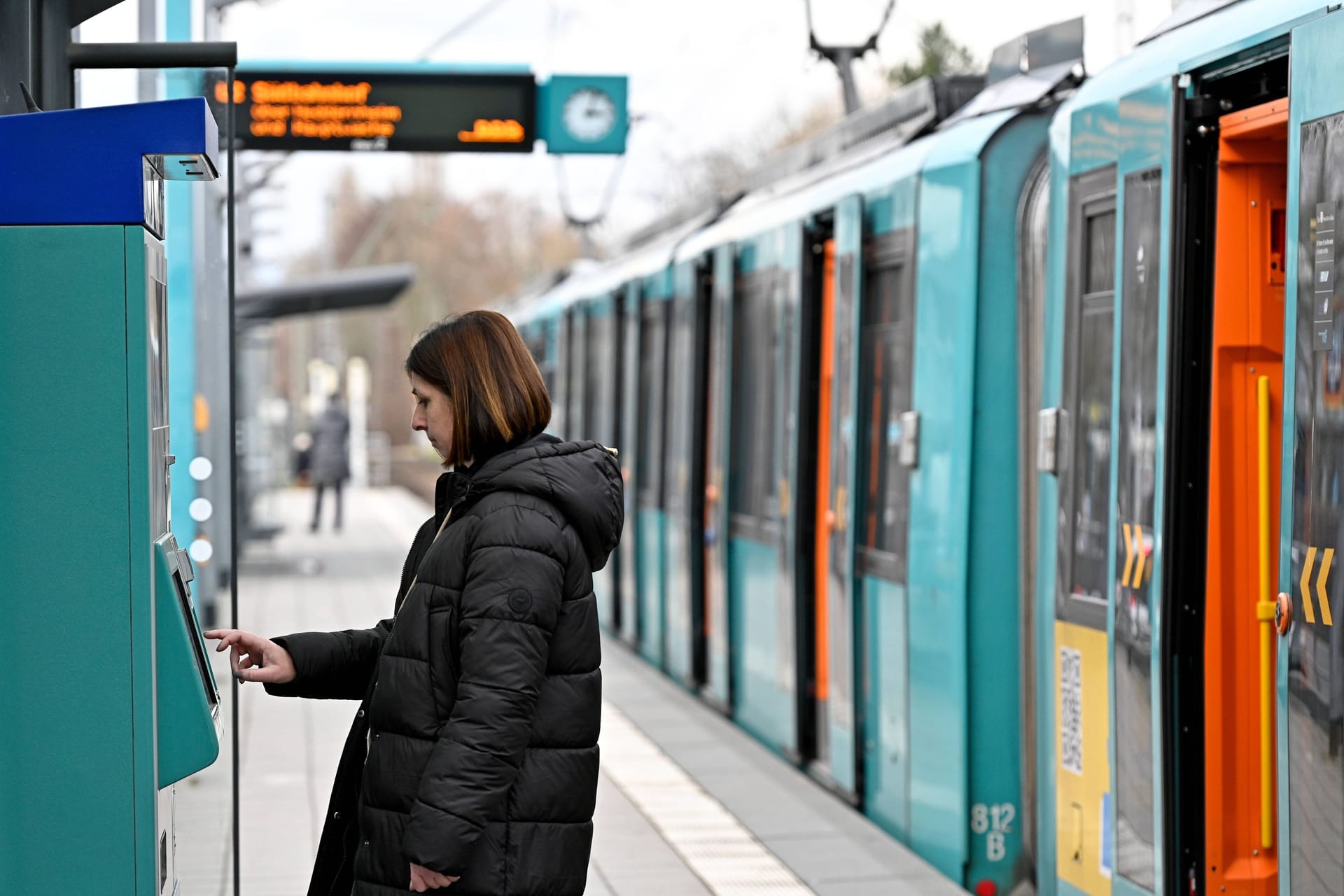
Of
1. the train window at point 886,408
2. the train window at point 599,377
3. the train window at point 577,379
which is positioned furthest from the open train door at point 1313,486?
the train window at point 577,379

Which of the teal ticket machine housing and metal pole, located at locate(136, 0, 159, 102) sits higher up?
metal pole, located at locate(136, 0, 159, 102)

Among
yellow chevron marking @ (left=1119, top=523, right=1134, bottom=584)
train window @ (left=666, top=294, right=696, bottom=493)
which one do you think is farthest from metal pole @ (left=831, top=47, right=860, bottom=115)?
yellow chevron marking @ (left=1119, top=523, right=1134, bottom=584)

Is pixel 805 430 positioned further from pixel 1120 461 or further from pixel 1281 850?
pixel 1281 850

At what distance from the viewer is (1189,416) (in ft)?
14.9

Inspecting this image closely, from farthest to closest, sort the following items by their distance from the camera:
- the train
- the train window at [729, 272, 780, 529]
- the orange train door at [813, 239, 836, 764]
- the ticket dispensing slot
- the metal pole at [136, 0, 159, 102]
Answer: the train window at [729, 272, 780, 529] → the orange train door at [813, 239, 836, 764] → the metal pole at [136, 0, 159, 102] → the train → the ticket dispensing slot

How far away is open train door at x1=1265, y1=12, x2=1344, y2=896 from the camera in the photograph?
3639 millimetres

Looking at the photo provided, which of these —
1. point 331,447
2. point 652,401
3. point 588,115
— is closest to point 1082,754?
point 588,115

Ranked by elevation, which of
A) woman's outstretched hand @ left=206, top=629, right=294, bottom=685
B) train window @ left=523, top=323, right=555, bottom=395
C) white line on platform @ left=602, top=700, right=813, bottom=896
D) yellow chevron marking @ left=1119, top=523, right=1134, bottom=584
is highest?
train window @ left=523, top=323, right=555, bottom=395

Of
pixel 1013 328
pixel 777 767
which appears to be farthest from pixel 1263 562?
pixel 777 767

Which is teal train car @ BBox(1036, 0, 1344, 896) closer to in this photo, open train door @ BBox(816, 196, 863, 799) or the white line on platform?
the white line on platform

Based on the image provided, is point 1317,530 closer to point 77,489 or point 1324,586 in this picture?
point 1324,586

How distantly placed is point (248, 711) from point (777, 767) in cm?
329

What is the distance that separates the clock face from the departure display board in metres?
0.33

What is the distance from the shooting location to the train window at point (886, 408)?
6.72 metres
